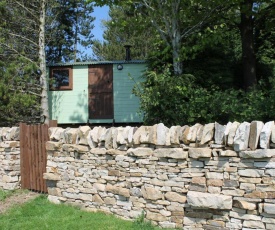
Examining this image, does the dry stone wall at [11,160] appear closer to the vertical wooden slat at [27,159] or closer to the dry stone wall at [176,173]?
the vertical wooden slat at [27,159]

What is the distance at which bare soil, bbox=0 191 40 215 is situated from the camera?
7090 mm

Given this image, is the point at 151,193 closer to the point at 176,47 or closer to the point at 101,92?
the point at 176,47

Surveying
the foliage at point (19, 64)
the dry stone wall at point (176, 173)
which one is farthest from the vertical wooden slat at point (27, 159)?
the foliage at point (19, 64)

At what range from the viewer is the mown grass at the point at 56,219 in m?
5.46

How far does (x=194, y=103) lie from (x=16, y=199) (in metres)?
5.16

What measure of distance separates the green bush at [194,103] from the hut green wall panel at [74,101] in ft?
16.7

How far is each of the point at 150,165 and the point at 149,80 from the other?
5703mm

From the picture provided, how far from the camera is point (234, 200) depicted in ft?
15.0

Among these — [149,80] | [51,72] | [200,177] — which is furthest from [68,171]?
[51,72]

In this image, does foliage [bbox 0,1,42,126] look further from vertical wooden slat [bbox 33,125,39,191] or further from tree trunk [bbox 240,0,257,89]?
tree trunk [bbox 240,0,257,89]

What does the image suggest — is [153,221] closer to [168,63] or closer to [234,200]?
[234,200]

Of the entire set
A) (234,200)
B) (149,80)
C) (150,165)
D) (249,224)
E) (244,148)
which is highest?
(149,80)

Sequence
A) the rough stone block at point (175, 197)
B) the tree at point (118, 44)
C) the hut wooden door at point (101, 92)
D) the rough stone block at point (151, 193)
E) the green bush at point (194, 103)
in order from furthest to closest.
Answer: the tree at point (118, 44), the hut wooden door at point (101, 92), the green bush at point (194, 103), the rough stone block at point (151, 193), the rough stone block at point (175, 197)

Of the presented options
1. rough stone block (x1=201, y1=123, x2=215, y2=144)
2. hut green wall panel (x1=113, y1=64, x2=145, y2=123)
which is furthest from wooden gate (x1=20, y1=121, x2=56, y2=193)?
hut green wall panel (x1=113, y1=64, x2=145, y2=123)
